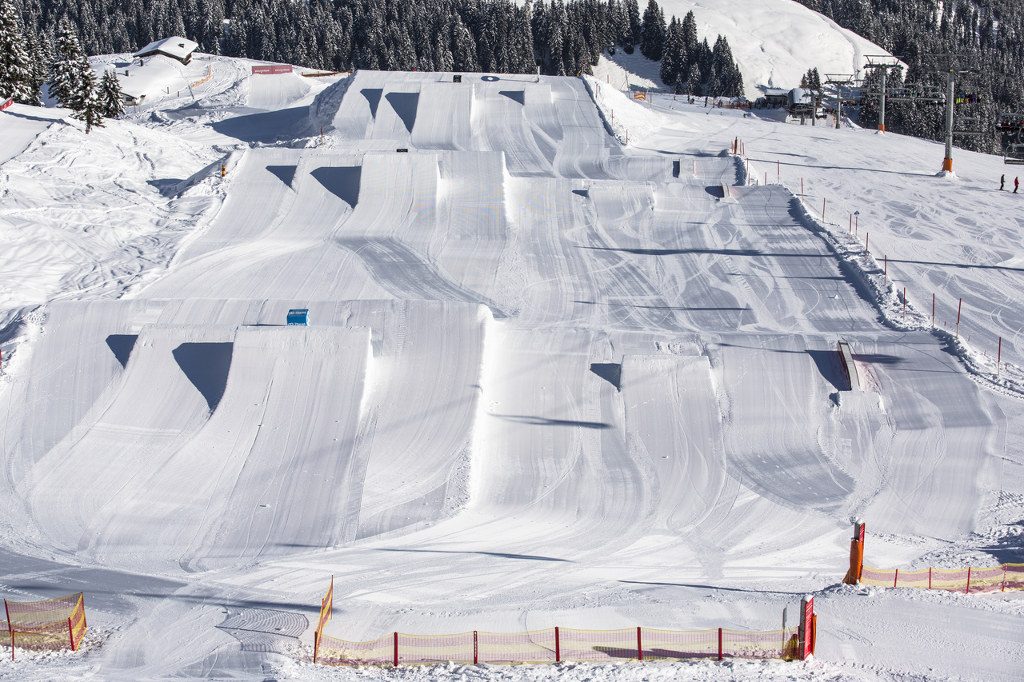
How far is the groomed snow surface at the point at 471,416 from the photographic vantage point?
14938 mm

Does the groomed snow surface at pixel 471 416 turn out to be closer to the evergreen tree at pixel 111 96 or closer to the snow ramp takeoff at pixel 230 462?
the snow ramp takeoff at pixel 230 462

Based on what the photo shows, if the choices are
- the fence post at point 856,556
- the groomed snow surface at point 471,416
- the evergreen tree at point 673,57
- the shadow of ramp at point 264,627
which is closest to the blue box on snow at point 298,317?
the groomed snow surface at point 471,416

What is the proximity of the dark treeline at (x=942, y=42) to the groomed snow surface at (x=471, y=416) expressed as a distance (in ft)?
141

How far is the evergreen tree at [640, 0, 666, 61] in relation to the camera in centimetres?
9012

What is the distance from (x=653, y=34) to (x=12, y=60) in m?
56.4

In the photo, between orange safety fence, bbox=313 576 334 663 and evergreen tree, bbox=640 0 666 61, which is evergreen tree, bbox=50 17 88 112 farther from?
evergreen tree, bbox=640 0 666 61

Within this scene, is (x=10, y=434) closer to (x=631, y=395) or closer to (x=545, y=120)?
(x=631, y=395)

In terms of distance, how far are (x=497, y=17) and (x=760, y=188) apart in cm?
5298

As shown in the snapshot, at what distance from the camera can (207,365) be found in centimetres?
2203

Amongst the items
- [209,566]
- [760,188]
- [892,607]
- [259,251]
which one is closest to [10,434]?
[209,566]

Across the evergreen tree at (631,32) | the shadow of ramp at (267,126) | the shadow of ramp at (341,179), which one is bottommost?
the shadow of ramp at (341,179)

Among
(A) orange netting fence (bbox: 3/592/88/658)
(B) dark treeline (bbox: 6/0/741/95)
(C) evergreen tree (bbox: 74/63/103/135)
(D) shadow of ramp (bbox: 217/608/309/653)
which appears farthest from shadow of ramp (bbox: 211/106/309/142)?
(D) shadow of ramp (bbox: 217/608/309/653)

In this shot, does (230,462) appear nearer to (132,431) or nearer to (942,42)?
(132,431)

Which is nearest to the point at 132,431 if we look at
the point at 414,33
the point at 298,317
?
the point at 298,317
